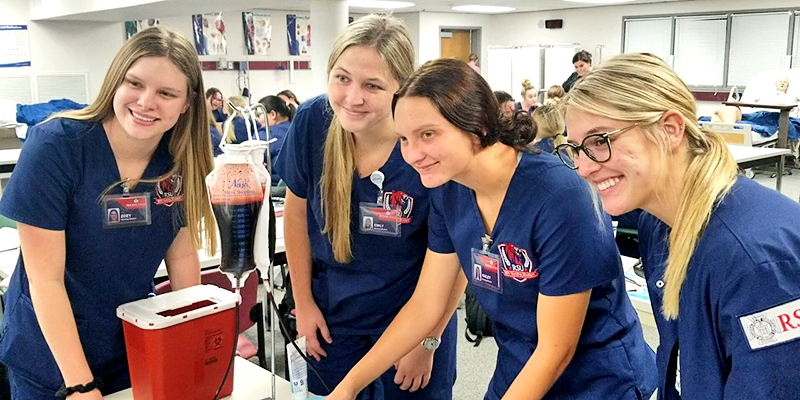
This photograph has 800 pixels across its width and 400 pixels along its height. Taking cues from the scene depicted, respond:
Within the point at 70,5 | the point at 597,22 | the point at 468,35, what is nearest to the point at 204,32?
the point at 70,5

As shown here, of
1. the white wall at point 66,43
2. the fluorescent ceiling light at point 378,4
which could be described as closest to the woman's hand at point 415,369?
the white wall at point 66,43

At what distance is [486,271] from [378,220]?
37 cm

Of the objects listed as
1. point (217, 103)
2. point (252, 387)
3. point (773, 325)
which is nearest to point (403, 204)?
point (252, 387)

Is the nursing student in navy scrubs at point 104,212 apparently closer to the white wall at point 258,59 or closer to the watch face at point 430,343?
the watch face at point 430,343

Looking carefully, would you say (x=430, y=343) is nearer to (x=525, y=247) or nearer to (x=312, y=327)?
(x=312, y=327)

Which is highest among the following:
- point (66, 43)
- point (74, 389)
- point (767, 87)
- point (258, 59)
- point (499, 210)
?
point (66, 43)

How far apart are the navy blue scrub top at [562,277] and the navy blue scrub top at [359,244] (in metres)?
0.25

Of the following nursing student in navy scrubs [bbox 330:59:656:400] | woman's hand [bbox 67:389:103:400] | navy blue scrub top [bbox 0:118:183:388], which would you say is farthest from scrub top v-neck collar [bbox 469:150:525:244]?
woman's hand [bbox 67:389:103:400]

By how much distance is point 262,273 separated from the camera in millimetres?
1276

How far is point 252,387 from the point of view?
5.26ft

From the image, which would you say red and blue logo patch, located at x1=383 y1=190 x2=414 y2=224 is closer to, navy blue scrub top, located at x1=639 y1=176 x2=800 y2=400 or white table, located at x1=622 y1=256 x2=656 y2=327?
navy blue scrub top, located at x1=639 y1=176 x2=800 y2=400

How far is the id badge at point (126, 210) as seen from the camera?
4.89 ft

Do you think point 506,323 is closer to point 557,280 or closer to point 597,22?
point 557,280

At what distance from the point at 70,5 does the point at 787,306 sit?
8.63m
